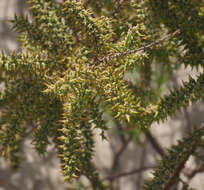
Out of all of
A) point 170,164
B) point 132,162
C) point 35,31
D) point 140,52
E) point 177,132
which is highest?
point 177,132

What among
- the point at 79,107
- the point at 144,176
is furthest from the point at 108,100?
the point at 144,176

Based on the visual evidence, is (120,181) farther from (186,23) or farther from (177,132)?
(186,23)

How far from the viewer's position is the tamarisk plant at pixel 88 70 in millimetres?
456

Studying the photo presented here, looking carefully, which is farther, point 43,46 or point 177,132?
point 177,132

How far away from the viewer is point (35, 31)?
588mm

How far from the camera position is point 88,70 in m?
0.45

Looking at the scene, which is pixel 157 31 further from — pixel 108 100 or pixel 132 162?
pixel 132 162

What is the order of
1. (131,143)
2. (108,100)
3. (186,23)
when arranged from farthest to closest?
1. (131,143)
2. (186,23)
3. (108,100)

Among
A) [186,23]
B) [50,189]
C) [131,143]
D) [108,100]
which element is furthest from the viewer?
[131,143]

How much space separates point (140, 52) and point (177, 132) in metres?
1.08

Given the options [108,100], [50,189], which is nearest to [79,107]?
[108,100]

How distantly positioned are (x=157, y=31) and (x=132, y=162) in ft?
3.22

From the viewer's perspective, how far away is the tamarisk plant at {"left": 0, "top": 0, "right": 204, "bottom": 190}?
46 centimetres

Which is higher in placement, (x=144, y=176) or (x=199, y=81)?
(x=144, y=176)
